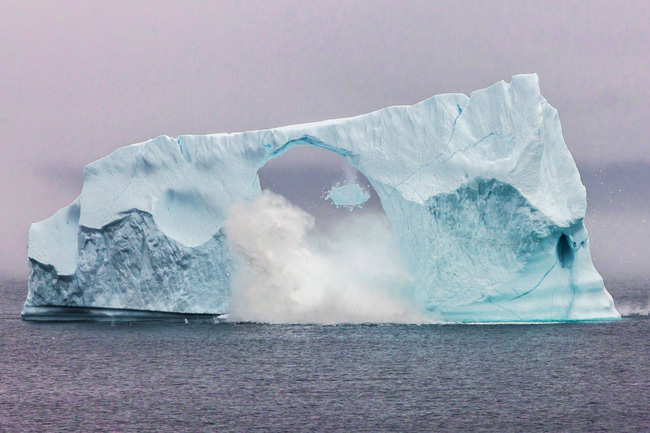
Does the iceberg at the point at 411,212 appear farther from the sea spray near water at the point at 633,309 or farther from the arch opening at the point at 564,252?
the sea spray near water at the point at 633,309

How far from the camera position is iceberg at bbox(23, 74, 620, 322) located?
67.3 feet

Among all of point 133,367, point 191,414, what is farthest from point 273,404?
point 133,367

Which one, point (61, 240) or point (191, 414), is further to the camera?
point (61, 240)

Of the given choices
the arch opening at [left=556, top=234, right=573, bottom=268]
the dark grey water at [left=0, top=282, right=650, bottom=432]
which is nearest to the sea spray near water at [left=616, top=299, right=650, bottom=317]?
the dark grey water at [left=0, top=282, right=650, bottom=432]

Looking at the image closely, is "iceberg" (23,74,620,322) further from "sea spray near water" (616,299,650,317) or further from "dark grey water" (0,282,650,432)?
"sea spray near water" (616,299,650,317)

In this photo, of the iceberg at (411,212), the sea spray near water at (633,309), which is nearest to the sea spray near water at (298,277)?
the iceberg at (411,212)

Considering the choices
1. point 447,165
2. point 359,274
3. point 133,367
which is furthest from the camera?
point 359,274

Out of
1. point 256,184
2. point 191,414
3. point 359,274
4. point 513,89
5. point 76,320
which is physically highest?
point 513,89

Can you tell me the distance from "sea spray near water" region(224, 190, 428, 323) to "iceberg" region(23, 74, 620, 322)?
1.12 ft

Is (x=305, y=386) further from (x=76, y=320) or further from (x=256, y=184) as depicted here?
(x=76, y=320)

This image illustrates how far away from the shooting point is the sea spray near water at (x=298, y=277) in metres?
21.8

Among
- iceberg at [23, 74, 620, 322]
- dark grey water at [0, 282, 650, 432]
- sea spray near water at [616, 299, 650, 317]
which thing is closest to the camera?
dark grey water at [0, 282, 650, 432]

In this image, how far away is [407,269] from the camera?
2153 cm

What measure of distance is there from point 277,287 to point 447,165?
15.7 ft
